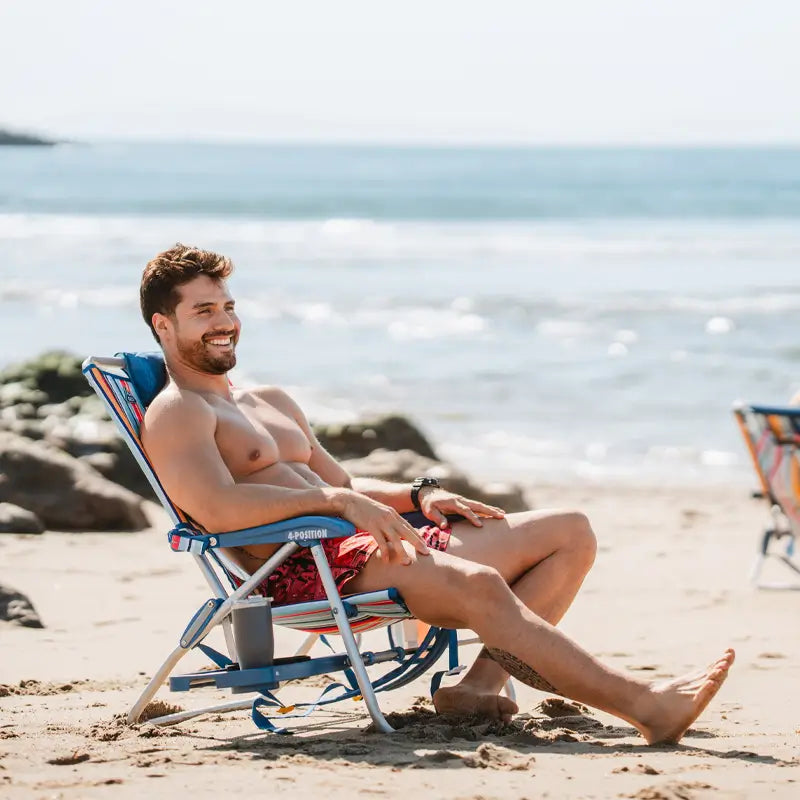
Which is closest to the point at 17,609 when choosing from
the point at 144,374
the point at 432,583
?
the point at 144,374

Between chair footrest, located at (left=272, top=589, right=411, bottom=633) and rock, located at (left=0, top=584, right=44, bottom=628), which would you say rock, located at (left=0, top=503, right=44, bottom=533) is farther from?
chair footrest, located at (left=272, top=589, right=411, bottom=633)

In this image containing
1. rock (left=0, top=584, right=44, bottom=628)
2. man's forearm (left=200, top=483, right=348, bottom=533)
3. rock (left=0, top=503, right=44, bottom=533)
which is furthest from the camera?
rock (left=0, top=503, right=44, bottom=533)

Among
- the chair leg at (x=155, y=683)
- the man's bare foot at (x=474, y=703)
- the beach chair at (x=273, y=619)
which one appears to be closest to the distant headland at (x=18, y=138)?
the beach chair at (x=273, y=619)

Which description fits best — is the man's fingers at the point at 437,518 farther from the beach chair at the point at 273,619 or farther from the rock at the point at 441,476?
the rock at the point at 441,476

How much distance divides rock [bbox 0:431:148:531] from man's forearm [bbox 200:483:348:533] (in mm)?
4226

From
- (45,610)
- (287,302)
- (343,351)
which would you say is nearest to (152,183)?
(287,302)

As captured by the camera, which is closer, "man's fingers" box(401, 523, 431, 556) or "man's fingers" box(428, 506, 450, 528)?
"man's fingers" box(401, 523, 431, 556)

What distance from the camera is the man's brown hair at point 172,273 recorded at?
4.10 meters

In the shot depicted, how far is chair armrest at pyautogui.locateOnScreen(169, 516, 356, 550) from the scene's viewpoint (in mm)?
3686

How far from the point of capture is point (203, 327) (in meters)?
4.09

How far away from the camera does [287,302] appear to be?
2248 centimetres

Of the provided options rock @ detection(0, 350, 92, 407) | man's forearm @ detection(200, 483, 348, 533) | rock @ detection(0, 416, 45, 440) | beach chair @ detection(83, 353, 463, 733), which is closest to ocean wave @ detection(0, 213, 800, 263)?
rock @ detection(0, 350, 92, 407)

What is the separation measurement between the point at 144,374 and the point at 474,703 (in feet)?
4.58

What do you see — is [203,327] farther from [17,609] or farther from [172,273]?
[17,609]
